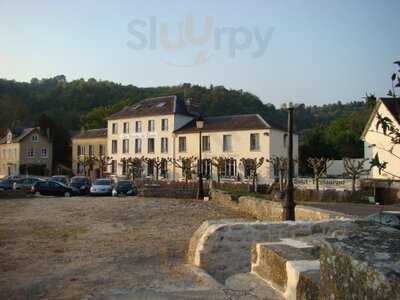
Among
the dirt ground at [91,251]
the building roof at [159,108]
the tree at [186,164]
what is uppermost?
the building roof at [159,108]

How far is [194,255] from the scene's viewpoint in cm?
810

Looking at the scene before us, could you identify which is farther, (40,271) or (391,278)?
(40,271)

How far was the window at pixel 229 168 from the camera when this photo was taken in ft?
157

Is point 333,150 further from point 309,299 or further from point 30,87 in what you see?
point 30,87

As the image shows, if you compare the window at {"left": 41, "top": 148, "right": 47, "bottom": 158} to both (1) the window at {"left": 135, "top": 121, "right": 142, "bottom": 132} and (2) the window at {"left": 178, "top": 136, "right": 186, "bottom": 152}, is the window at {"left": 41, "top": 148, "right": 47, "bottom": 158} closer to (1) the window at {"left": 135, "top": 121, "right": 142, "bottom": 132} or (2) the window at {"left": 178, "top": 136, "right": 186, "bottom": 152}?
(1) the window at {"left": 135, "top": 121, "right": 142, "bottom": 132}

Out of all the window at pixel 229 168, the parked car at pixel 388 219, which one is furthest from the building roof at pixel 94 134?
the parked car at pixel 388 219

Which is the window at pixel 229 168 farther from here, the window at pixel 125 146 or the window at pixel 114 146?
the window at pixel 114 146

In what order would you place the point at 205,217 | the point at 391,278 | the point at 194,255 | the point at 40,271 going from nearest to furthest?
the point at 391,278, the point at 40,271, the point at 194,255, the point at 205,217

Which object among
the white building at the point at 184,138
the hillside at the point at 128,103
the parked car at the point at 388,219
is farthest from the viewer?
the hillside at the point at 128,103

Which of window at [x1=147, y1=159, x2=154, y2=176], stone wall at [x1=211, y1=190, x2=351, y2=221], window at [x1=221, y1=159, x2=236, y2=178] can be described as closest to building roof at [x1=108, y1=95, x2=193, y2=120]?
window at [x1=147, y1=159, x2=154, y2=176]

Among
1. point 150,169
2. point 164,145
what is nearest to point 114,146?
point 150,169

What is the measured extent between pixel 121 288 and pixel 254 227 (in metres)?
2.92

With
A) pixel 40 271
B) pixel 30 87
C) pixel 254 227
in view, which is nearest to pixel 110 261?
pixel 40 271

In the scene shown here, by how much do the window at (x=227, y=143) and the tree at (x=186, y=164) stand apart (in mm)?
3648
